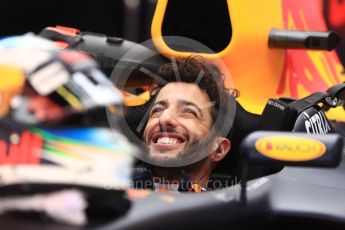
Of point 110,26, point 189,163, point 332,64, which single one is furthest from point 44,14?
point 189,163

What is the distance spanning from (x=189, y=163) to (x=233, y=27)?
2.12 feet

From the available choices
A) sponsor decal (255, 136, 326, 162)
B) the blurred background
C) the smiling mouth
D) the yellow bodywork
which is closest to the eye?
the smiling mouth

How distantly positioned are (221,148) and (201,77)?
0.20m

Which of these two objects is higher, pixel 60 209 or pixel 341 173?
pixel 60 209

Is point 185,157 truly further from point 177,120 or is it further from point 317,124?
point 317,124

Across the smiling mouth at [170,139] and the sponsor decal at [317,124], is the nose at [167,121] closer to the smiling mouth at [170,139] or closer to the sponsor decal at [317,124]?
the smiling mouth at [170,139]

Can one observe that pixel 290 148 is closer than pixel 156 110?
Yes

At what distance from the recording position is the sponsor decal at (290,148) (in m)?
1.19

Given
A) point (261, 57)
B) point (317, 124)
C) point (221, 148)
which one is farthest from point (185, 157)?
point (261, 57)

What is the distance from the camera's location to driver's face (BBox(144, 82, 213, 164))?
1.71 m

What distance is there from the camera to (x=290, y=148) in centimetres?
120

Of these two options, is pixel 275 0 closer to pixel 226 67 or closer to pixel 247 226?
pixel 226 67

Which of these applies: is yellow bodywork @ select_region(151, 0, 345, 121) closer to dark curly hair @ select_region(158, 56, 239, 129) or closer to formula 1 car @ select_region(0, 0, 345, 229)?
formula 1 car @ select_region(0, 0, 345, 229)

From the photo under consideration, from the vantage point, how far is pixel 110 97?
1173mm
